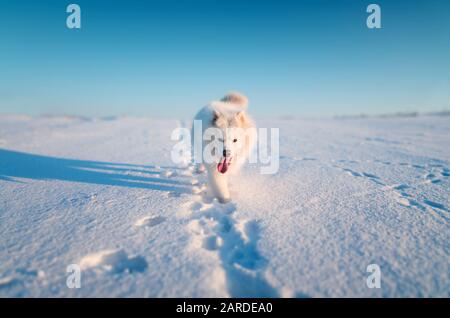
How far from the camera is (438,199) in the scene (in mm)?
2773

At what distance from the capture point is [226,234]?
6.79 feet

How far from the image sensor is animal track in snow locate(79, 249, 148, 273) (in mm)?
1604

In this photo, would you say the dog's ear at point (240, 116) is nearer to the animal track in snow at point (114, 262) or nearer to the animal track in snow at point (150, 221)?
the animal track in snow at point (150, 221)

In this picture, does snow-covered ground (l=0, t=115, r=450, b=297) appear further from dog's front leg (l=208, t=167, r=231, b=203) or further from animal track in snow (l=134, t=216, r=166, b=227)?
dog's front leg (l=208, t=167, r=231, b=203)

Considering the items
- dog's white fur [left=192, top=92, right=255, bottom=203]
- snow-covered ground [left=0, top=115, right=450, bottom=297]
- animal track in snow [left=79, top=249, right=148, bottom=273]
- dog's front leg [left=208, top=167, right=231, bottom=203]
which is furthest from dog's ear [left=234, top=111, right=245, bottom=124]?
animal track in snow [left=79, top=249, right=148, bottom=273]

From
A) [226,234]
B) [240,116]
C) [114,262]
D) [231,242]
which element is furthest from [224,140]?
[114,262]

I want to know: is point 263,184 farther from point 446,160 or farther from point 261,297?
point 446,160

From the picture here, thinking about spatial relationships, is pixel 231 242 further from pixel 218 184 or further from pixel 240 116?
pixel 240 116

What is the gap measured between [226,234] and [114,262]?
967 millimetres

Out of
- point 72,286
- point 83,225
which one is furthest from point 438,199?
point 83,225

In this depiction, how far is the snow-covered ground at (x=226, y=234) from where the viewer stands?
1.46 metres

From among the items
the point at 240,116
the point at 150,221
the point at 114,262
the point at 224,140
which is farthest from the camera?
the point at 240,116

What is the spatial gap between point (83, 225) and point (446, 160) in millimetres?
6937

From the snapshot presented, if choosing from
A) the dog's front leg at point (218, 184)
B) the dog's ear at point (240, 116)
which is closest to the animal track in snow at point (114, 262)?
the dog's front leg at point (218, 184)
